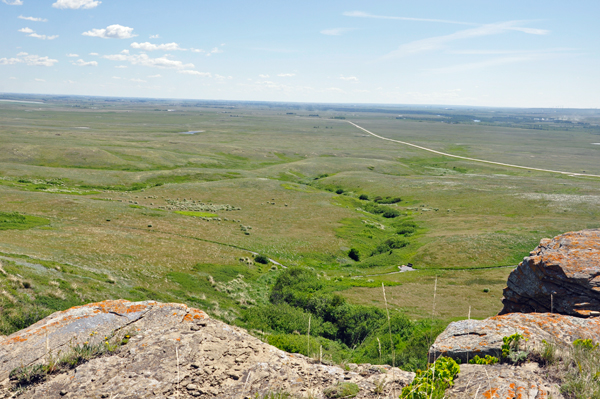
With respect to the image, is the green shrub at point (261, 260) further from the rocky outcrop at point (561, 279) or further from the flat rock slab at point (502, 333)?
the flat rock slab at point (502, 333)

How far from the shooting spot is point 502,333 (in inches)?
341

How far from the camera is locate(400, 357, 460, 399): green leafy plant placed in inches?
241

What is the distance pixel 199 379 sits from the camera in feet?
24.1

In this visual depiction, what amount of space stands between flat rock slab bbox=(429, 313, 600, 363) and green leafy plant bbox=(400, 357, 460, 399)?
1062 millimetres

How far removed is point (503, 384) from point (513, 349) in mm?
1619

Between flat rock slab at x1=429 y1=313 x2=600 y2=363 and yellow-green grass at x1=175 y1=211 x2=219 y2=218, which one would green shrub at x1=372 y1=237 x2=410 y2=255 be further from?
flat rock slab at x1=429 y1=313 x2=600 y2=363

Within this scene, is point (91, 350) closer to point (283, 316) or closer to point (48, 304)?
point (48, 304)

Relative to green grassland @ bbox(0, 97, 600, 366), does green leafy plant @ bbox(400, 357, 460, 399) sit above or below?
above

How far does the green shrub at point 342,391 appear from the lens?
7.09 m

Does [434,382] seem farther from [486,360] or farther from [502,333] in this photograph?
[502,333]

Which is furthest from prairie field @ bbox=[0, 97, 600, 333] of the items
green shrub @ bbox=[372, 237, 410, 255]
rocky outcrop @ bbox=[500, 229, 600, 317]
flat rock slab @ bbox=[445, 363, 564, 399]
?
flat rock slab @ bbox=[445, 363, 564, 399]

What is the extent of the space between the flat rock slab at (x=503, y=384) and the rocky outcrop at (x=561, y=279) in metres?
5.89

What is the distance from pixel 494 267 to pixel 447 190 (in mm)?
47162

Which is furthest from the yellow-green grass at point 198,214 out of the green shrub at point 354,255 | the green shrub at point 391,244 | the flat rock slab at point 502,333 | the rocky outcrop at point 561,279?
the flat rock slab at point 502,333
